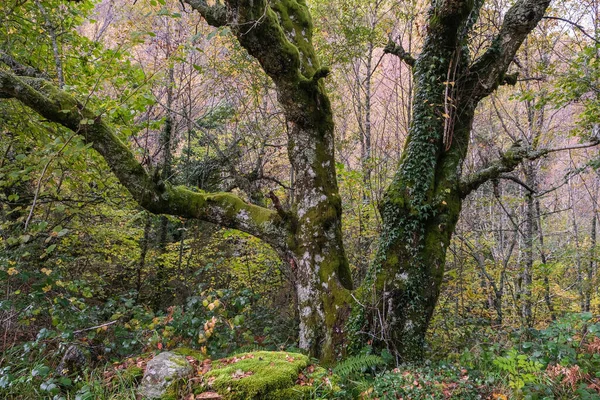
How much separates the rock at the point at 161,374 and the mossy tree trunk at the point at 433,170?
210cm

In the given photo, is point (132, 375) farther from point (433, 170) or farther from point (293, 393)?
point (433, 170)

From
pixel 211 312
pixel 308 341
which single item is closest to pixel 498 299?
pixel 308 341

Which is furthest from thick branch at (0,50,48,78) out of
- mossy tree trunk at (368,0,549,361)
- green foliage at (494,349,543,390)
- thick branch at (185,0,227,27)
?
green foliage at (494,349,543,390)

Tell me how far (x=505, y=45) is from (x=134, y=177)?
474cm

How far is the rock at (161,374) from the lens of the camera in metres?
2.40

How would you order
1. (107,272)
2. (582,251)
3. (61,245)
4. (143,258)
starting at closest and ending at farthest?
(61,245) → (107,272) → (143,258) → (582,251)

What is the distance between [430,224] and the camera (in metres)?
4.17

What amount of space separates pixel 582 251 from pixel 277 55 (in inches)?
367

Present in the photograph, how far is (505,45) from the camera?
4180 mm

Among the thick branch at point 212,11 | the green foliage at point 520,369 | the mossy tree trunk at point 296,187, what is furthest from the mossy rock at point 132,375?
the thick branch at point 212,11

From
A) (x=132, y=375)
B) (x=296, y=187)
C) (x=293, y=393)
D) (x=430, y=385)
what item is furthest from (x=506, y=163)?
(x=132, y=375)

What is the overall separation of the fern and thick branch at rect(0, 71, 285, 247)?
5.71ft

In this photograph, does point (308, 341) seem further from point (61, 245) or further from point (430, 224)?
point (61, 245)

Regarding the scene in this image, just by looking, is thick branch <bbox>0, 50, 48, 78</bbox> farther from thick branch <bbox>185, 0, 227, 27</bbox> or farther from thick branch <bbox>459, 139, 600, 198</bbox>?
thick branch <bbox>459, 139, 600, 198</bbox>
